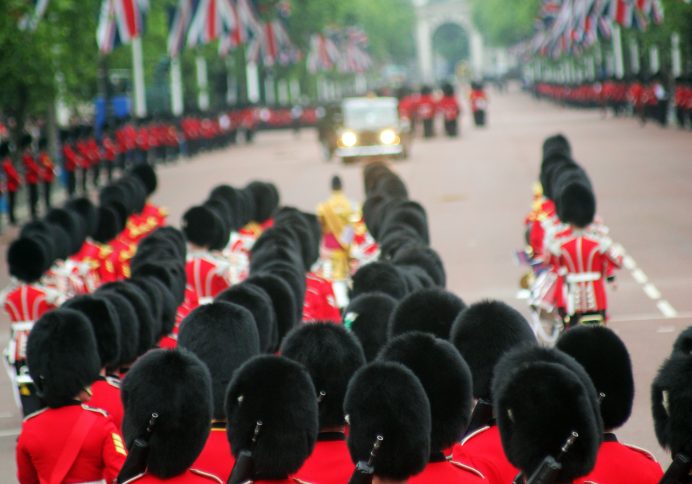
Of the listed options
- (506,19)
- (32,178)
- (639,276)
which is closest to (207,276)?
(639,276)

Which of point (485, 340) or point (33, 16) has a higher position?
point (33, 16)

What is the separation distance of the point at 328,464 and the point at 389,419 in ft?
2.51

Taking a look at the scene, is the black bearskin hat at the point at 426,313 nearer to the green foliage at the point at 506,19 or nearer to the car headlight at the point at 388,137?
the car headlight at the point at 388,137

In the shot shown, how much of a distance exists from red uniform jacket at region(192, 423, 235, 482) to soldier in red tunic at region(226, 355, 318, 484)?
0.60 meters

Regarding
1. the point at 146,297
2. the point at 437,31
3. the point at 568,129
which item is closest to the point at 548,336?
the point at 146,297

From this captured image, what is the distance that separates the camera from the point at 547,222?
38.4 ft

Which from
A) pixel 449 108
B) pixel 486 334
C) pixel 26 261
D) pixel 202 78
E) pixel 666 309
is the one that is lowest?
pixel 666 309

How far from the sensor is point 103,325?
7832 millimetres

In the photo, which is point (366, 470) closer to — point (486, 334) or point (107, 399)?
point (486, 334)

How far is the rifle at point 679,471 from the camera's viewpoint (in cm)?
488

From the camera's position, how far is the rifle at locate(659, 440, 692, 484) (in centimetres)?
488

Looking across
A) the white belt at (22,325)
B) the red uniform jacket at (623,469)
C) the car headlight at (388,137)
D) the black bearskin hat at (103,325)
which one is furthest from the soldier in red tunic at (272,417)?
the car headlight at (388,137)

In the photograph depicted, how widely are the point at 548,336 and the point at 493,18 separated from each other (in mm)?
102178

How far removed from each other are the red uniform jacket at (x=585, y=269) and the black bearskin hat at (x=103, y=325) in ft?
13.0
